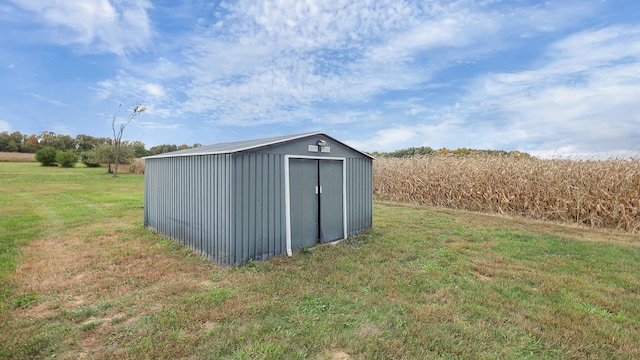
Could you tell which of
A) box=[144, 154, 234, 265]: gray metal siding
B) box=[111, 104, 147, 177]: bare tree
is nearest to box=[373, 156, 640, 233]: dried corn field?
box=[144, 154, 234, 265]: gray metal siding

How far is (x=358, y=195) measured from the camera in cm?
727

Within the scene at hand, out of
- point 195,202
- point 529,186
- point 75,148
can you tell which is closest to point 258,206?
point 195,202

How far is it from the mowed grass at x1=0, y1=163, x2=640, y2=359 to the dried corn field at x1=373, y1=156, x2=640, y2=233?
2341mm

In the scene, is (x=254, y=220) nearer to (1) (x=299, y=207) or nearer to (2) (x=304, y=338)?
(1) (x=299, y=207)

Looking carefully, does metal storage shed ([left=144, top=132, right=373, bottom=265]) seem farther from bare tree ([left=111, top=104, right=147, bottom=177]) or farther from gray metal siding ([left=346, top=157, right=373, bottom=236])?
bare tree ([left=111, top=104, right=147, bottom=177])

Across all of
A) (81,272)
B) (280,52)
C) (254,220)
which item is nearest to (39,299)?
(81,272)

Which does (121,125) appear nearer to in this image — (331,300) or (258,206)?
(258,206)

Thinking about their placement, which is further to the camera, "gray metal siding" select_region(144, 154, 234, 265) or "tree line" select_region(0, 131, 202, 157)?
"tree line" select_region(0, 131, 202, 157)

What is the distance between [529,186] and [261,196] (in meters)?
9.61

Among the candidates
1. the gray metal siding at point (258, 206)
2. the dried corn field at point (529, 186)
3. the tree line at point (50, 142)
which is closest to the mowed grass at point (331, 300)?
the gray metal siding at point (258, 206)

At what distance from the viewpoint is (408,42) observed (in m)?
9.95

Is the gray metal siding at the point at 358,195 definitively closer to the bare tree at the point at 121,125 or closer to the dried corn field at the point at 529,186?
the dried corn field at the point at 529,186

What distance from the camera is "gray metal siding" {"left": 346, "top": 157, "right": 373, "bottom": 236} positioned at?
22.9 ft

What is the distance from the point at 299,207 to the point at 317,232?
78 centimetres
